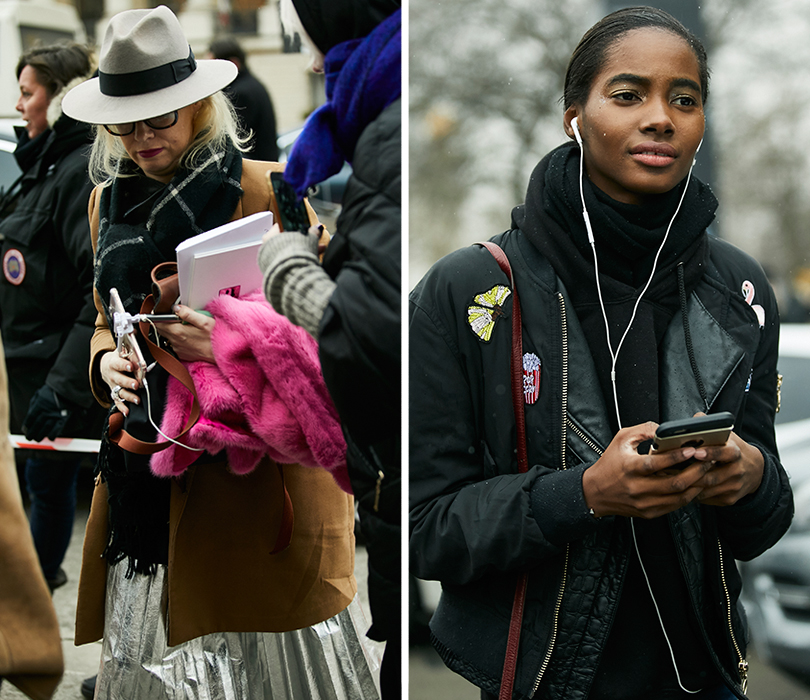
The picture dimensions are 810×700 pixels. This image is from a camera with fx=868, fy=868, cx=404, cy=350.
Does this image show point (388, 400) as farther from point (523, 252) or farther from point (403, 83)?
point (403, 83)

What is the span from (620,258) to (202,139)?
955 mm

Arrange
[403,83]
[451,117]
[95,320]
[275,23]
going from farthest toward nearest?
1. [95,320]
2. [275,23]
3. [451,117]
4. [403,83]

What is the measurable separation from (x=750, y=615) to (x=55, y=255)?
210 cm

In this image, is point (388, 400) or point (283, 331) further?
point (283, 331)

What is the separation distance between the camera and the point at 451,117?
187cm

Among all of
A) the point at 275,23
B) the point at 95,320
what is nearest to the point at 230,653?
the point at 95,320

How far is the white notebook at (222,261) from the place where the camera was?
1.72m

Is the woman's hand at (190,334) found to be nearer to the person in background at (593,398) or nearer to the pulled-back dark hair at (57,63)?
the person in background at (593,398)

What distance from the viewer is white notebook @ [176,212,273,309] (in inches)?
67.8

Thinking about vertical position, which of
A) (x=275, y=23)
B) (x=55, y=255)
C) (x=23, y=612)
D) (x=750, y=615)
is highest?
(x=275, y=23)

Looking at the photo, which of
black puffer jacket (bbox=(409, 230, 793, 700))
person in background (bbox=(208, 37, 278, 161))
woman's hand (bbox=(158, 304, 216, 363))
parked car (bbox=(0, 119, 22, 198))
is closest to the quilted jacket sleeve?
black puffer jacket (bbox=(409, 230, 793, 700))

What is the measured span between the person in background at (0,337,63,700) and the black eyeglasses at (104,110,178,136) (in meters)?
0.61

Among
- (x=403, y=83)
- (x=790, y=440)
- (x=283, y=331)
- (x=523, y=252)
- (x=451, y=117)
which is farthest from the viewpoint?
(x=790, y=440)

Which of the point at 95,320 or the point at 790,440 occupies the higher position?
the point at 95,320
